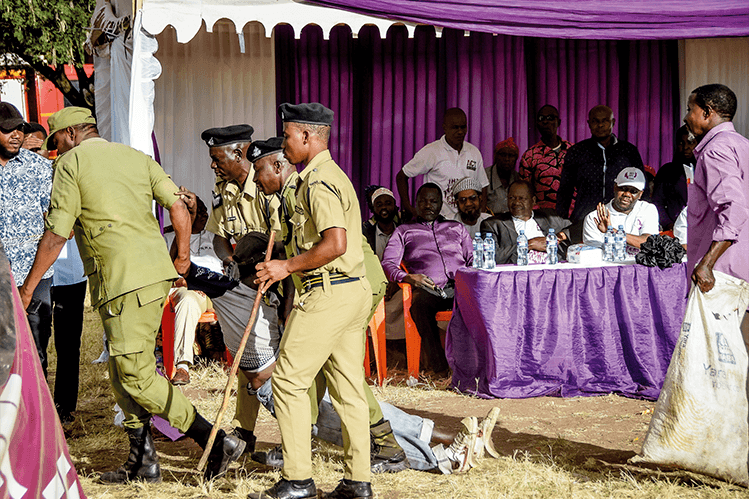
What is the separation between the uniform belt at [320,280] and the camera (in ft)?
11.1

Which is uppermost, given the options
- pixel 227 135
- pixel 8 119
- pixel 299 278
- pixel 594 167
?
pixel 8 119

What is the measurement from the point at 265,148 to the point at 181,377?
111 inches

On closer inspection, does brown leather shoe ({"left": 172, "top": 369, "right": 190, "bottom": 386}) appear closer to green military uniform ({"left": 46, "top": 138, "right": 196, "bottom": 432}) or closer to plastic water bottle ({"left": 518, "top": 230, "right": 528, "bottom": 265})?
green military uniform ({"left": 46, "top": 138, "right": 196, "bottom": 432})

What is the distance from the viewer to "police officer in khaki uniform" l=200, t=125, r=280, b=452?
4.14 meters

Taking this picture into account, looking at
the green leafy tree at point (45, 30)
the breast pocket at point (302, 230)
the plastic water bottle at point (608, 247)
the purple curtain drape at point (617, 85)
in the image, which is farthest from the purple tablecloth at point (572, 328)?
the green leafy tree at point (45, 30)

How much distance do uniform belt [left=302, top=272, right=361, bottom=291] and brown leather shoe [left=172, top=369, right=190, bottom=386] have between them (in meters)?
3.05

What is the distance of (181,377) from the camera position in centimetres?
613

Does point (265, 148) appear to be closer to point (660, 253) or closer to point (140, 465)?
point (140, 465)

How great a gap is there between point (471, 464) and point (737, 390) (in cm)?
132

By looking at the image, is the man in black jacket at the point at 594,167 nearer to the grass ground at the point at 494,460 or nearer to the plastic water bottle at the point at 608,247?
the plastic water bottle at the point at 608,247

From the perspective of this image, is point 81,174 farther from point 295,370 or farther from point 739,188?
point 739,188

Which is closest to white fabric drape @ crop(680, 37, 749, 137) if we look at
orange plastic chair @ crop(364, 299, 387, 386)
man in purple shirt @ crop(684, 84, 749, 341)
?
orange plastic chair @ crop(364, 299, 387, 386)

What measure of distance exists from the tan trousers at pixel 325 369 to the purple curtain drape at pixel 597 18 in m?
3.43

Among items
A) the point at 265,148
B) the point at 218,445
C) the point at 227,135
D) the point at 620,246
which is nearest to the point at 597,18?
the point at 620,246
